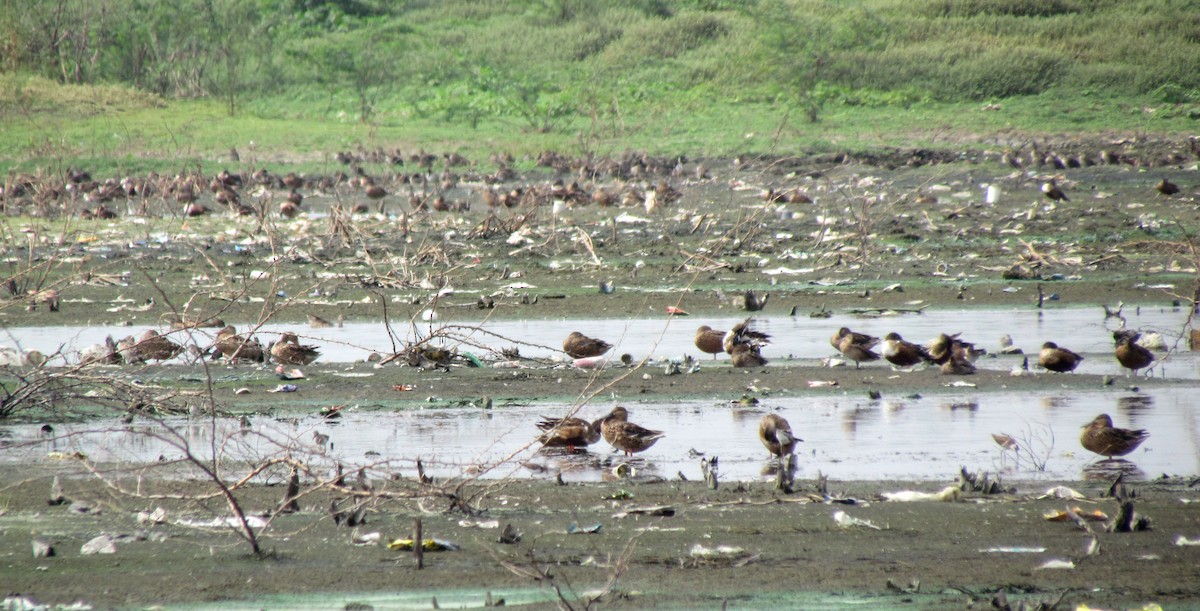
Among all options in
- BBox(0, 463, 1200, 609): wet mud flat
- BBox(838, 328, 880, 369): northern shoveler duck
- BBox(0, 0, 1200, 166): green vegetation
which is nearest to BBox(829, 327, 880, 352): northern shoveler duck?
BBox(838, 328, 880, 369): northern shoveler duck

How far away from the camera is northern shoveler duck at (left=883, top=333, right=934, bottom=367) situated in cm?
716

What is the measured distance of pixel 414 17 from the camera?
36.9m

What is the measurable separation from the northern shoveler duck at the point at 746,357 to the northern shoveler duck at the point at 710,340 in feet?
0.73

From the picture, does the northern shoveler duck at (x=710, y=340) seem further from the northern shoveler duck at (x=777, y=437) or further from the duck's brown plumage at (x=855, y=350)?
the northern shoveler duck at (x=777, y=437)

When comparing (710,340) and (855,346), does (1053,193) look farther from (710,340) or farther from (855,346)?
(710,340)

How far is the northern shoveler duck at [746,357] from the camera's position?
7398mm

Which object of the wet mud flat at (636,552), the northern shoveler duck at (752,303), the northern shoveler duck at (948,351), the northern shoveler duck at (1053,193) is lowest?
the northern shoveler duck at (1053,193)

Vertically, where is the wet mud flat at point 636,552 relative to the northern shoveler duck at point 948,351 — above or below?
above

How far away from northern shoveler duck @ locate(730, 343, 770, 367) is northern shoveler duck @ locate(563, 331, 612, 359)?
742 mm

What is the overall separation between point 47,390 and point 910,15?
2854 centimetres

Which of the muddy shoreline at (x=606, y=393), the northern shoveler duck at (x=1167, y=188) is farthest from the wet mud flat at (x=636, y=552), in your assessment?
the northern shoveler duck at (x=1167, y=188)

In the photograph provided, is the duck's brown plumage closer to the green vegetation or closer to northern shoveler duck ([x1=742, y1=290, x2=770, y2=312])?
northern shoveler duck ([x1=742, y1=290, x2=770, y2=312])

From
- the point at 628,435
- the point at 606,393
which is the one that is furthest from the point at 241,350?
the point at 628,435

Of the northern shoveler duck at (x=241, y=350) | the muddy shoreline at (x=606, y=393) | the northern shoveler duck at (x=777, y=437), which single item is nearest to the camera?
the muddy shoreline at (x=606, y=393)
